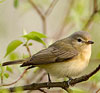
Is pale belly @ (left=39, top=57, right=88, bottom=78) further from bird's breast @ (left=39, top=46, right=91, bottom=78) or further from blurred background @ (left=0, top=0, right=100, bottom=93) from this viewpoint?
blurred background @ (left=0, top=0, right=100, bottom=93)

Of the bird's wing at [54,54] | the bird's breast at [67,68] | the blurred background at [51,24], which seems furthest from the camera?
the blurred background at [51,24]

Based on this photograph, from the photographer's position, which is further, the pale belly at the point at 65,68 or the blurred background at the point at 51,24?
the blurred background at the point at 51,24

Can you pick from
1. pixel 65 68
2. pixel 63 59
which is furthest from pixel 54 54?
pixel 65 68

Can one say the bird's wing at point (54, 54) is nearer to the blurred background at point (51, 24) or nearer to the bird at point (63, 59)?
the bird at point (63, 59)

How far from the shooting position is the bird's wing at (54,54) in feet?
10.3

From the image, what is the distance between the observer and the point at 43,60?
3227mm

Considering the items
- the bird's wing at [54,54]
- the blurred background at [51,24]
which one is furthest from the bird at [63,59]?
the blurred background at [51,24]

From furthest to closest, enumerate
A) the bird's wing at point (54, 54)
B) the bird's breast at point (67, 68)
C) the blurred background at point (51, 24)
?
the blurred background at point (51, 24)
the bird's breast at point (67, 68)
the bird's wing at point (54, 54)

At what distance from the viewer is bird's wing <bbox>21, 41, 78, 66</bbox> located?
10.3 ft

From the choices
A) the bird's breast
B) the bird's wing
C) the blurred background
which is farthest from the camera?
the blurred background

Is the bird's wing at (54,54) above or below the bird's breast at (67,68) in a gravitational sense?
above

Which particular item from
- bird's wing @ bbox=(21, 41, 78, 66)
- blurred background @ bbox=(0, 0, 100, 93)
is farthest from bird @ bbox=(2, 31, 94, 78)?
blurred background @ bbox=(0, 0, 100, 93)

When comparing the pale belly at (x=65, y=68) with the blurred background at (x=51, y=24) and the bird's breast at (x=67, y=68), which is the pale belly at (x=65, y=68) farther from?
the blurred background at (x=51, y=24)

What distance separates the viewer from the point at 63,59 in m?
3.40
